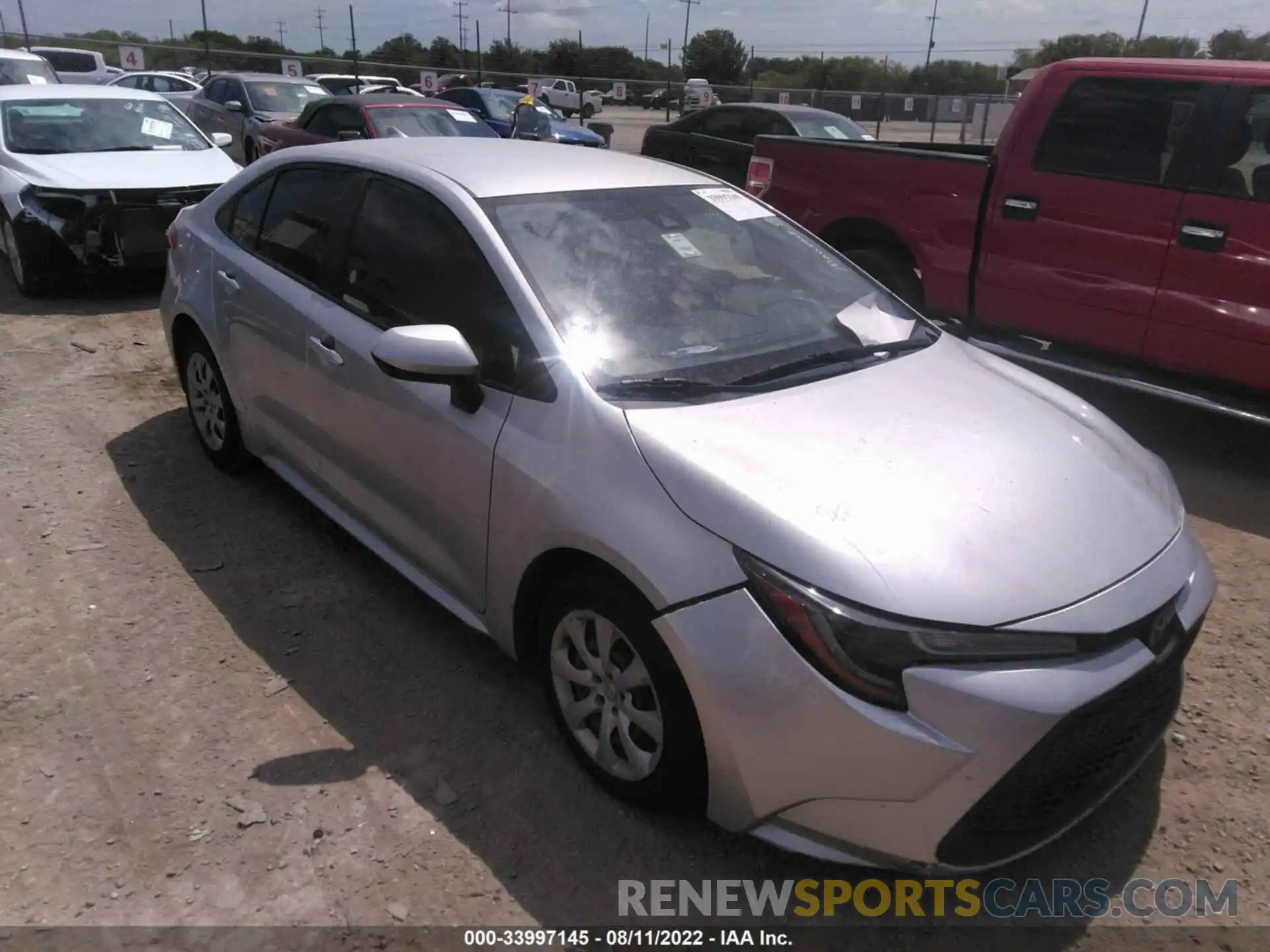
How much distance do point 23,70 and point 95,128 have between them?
A: 10.3 m

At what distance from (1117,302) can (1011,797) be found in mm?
3851

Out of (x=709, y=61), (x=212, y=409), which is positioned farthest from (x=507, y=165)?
(x=709, y=61)

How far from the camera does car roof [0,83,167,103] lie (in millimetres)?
8688

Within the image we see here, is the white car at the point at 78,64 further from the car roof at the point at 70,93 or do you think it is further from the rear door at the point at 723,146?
the rear door at the point at 723,146

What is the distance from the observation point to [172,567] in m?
3.96

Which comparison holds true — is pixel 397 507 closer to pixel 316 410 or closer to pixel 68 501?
pixel 316 410

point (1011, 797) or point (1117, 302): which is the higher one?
point (1117, 302)

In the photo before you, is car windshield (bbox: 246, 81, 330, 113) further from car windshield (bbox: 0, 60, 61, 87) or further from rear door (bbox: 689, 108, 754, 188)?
rear door (bbox: 689, 108, 754, 188)

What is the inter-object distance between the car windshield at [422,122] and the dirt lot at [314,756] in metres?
7.49

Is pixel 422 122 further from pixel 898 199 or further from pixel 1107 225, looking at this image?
pixel 1107 225

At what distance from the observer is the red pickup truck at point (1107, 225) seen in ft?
15.8

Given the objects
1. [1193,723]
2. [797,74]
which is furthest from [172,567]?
[797,74]

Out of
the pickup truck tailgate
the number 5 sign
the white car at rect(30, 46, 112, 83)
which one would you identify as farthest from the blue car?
the number 5 sign

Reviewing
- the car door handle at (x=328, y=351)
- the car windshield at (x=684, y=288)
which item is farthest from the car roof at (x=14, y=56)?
the car windshield at (x=684, y=288)
